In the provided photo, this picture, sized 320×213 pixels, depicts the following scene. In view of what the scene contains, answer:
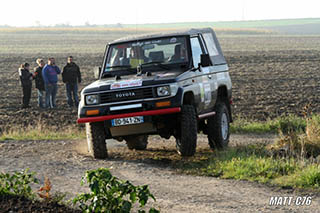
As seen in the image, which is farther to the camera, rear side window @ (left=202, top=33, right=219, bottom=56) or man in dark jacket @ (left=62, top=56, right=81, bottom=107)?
man in dark jacket @ (left=62, top=56, right=81, bottom=107)

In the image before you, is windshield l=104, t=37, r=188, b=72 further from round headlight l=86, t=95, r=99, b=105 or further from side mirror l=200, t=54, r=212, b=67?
round headlight l=86, t=95, r=99, b=105

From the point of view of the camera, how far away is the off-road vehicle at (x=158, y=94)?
31.7 ft

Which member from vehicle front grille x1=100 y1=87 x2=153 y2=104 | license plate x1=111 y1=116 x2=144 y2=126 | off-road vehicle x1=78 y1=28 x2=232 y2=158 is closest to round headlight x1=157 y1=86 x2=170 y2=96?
off-road vehicle x1=78 y1=28 x2=232 y2=158

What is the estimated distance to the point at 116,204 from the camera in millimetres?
5727

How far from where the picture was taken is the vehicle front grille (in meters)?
9.67

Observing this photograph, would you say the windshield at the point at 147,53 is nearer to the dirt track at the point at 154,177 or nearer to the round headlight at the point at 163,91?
the round headlight at the point at 163,91

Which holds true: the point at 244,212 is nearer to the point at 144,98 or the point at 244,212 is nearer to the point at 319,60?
the point at 144,98

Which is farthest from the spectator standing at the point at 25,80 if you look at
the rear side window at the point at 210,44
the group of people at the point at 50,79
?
the rear side window at the point at 210,44

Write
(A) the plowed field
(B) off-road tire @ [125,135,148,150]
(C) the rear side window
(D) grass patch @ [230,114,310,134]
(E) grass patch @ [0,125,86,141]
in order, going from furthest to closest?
(A) the plowed field < (D) grass patch @ [230,114,310,134] < (E) grass patch @ [0,125,86,141] < (C) the rear side window < (B) off-road tire @ [125,135,148,150]

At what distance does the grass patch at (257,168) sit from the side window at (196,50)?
5.58 feet

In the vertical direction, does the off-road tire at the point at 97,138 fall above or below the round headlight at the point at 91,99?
below

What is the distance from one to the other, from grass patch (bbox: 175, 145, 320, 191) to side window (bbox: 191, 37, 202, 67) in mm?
1700

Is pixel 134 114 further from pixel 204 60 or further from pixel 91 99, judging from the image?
pixel 204 60

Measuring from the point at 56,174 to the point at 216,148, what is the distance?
10.6 ft
